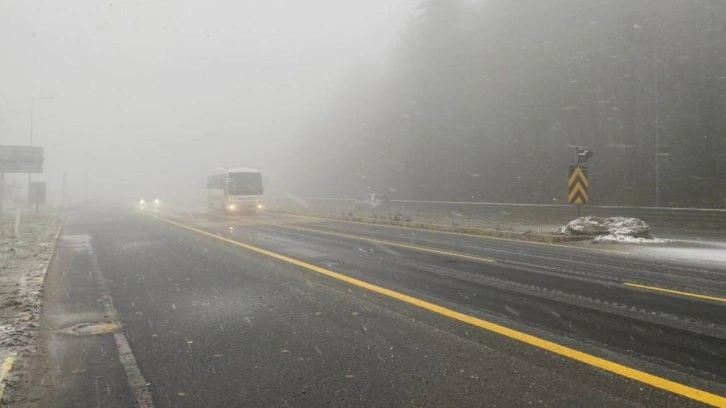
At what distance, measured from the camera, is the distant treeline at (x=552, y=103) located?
30672mm

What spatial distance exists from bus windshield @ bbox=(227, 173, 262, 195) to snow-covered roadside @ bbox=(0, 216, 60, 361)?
18.5m

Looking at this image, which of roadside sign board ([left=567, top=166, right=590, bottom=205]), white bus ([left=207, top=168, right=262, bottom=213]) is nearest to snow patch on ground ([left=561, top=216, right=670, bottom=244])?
roadside sign board ([left=567, top=166, right=590, bottom=205])

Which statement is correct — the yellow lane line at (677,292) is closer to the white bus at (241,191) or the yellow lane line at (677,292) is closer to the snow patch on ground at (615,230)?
the snow patch on ground at (615,230)

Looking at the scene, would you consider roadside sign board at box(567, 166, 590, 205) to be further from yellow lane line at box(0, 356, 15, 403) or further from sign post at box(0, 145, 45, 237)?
sign post at box(0, 145, 45, 237)

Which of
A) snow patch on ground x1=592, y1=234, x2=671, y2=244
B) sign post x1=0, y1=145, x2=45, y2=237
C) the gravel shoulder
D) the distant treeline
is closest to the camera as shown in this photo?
the gravel shoulder

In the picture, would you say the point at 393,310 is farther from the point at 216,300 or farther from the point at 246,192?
the point at 246,192

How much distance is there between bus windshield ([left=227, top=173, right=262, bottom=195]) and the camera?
106 ft

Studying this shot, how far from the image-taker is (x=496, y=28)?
4638cm

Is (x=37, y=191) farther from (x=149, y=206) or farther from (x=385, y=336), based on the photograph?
(x=385, y=336)

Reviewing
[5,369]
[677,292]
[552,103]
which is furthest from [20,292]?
[552,103]

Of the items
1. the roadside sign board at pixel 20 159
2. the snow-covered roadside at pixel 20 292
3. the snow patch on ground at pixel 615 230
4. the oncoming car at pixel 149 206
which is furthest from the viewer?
the oncoming car at pixel 149 206

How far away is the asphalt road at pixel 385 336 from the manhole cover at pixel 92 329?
0.25ft

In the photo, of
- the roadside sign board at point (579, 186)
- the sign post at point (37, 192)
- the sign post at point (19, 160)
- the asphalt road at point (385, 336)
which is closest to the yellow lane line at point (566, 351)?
the asphalt road at point (385, 336)

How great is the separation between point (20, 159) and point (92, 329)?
118 ft
